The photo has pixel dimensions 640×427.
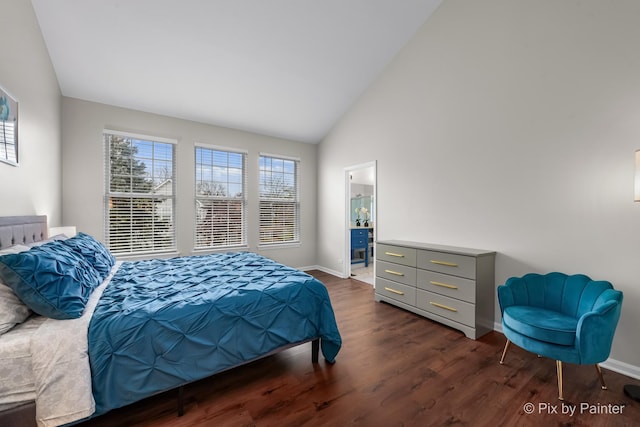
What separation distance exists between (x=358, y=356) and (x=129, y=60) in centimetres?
413

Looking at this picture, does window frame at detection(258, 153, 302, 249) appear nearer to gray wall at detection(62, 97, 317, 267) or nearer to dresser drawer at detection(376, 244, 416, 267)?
gray wall at detection(62, 97, 317, 267)

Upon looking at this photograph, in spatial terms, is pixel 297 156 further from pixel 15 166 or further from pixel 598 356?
pixel 598 356

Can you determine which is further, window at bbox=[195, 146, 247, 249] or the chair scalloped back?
window at bbox=[195, 146, 247, 249]

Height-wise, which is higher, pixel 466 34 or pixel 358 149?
pixel 466 34

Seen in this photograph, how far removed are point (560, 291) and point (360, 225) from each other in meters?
4.31

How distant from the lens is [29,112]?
239 cm

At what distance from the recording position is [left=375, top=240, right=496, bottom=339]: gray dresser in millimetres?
2674

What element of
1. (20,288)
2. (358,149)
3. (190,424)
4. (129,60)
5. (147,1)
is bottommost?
(190,424)

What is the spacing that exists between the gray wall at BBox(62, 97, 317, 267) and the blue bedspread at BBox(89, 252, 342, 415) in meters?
1.83

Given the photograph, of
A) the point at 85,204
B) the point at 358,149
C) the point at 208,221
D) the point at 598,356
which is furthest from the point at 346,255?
the point at 85,204

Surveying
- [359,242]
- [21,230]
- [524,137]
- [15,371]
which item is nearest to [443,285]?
[524,137]

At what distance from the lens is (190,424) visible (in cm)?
157

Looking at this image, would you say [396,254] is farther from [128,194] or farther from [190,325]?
[128,194]

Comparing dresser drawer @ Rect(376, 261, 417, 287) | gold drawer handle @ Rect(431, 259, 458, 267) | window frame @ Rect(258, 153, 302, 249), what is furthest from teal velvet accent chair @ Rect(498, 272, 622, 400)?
window frame @ Rect(258, 153, 302, 249)
